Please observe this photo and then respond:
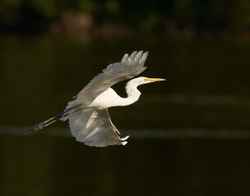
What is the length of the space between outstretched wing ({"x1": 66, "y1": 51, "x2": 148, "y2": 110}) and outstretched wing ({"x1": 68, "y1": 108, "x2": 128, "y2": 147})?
43 centimetres

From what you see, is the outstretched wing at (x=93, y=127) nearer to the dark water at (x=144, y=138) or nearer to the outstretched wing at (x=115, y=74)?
the outstretched wing at (x=115, y=74)

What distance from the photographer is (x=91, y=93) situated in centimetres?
754

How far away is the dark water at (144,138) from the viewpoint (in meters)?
12.2

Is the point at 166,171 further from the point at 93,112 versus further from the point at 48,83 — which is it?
the point at 48,83

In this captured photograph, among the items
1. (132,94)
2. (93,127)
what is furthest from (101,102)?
(93,127)

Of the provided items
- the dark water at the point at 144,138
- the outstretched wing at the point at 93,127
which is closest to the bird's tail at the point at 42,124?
the outstretched wing at the point at 93,127

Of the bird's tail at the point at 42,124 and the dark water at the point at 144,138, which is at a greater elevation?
the dark water at the point at 144,138

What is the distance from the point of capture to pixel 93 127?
802cm

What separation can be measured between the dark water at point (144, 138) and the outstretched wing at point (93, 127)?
3.52 m

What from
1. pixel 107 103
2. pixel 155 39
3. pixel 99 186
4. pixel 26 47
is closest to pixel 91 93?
pixel 107 103

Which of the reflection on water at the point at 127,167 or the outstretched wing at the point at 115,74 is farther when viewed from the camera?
the reflection on water at the point at 127,167

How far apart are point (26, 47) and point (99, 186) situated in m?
29.4

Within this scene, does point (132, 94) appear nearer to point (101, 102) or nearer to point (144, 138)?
point (101, 102)

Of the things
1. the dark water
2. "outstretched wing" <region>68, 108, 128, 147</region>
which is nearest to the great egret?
"outstretched wing" <region>68, 108, 128, 147</region>
